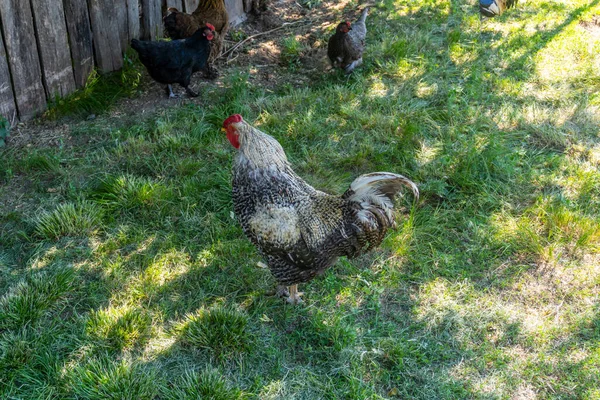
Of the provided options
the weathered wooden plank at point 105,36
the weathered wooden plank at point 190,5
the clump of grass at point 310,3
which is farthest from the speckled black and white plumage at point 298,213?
the clump of grass at point 310,3

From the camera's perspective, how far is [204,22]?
671cm

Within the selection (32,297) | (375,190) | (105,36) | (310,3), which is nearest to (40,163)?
(32,297)

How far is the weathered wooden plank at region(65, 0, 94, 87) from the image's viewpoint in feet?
18.3

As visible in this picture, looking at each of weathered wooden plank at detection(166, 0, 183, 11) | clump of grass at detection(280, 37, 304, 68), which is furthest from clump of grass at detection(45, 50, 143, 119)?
clump of grass at detection(280, 37, 304, 68)

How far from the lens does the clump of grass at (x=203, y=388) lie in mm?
3209

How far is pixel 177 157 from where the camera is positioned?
5.25 metres

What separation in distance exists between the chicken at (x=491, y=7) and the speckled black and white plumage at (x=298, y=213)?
5485 millimetres

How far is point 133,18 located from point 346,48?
257cm

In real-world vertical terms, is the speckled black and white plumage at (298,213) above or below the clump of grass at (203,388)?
above

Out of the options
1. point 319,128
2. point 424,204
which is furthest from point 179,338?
point 319,128

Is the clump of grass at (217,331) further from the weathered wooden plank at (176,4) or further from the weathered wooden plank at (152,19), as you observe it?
the weathered wooden plank at (176,4)

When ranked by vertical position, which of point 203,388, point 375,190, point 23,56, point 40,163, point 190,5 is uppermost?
point 190,5

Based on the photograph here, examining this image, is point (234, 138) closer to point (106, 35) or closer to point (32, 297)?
point (32, 297)

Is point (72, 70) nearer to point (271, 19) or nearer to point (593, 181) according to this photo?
point (271, 19)
